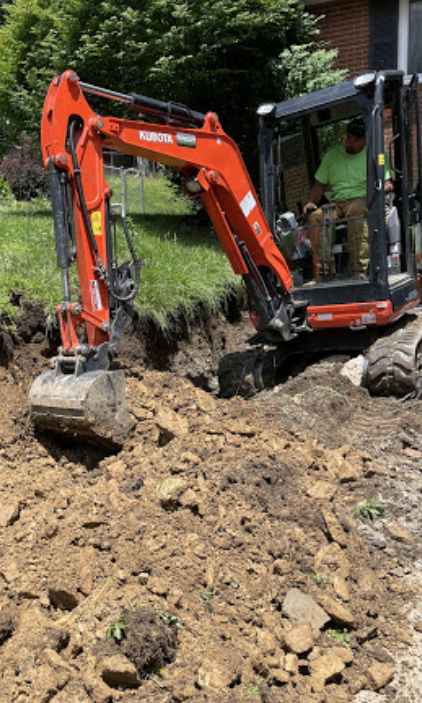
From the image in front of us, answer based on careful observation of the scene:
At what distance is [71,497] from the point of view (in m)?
3.62

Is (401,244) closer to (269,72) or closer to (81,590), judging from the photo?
(81,590)

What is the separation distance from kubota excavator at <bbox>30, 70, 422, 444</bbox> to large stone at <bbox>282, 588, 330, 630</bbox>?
1.55 m

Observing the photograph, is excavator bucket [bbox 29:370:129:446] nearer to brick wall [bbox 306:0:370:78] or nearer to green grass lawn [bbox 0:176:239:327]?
green grass lawn [bbox 0:176:239:327]

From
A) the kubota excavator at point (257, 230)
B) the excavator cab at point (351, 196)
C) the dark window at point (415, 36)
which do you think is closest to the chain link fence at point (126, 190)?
the dark window at point (415, 36)

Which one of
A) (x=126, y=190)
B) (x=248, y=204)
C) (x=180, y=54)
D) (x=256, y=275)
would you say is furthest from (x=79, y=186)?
(x=126, y=190)

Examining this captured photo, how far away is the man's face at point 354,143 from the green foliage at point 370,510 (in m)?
3.14

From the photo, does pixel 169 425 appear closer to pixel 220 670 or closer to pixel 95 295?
pixel 95 295

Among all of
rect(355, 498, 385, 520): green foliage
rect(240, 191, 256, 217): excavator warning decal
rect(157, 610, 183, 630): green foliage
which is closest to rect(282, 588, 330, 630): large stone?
rect(157, 610, 183, 630): green foliage

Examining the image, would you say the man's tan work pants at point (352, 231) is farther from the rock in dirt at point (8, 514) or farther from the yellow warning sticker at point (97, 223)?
the rock in dirt at point (8, 514)

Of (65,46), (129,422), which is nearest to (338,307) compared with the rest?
(129,422)

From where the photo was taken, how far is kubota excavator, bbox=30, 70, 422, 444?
3.96 m

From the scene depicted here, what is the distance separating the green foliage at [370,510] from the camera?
12.2 feet

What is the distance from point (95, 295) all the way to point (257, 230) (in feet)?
6.48

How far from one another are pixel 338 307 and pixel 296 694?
3757 millimetres
